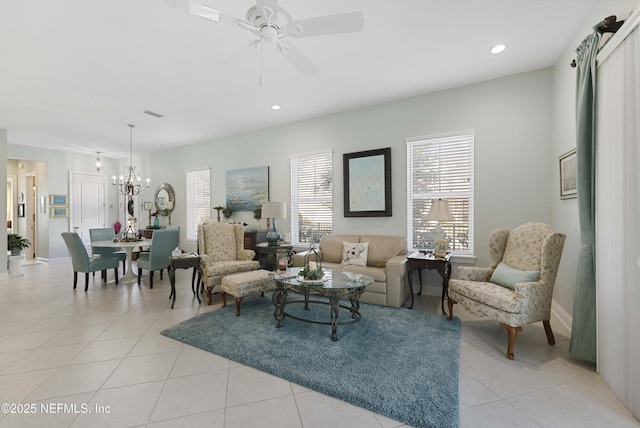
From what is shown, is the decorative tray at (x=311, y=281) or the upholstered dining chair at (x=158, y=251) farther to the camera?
the upholstered dining chair at (x=158, y=251)

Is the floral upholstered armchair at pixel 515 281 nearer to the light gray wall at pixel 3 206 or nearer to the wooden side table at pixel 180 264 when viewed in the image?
the wooden side table at pixel 180 264

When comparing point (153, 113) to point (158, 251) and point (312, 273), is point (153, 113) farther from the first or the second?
point (312, 273)

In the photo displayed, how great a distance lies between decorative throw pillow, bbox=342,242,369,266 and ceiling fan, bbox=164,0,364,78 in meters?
2.79

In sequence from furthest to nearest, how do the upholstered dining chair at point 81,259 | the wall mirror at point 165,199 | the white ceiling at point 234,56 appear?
the wall mirror at point 165,199
the upholstered dining chair at point 81,259
the white ceiling at point 234,56

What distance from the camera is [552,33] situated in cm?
274

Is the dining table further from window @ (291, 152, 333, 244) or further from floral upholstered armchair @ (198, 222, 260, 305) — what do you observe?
window @ (291, 152, 333, 244)

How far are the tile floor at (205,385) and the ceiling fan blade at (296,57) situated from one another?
2.48 m

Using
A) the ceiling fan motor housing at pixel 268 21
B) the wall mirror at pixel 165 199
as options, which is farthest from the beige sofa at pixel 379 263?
the wall mirror at pixel 165 199

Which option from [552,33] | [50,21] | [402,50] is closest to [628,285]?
[552,33]

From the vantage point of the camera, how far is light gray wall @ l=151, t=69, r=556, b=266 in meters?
3.47

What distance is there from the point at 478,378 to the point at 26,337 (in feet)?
13.4

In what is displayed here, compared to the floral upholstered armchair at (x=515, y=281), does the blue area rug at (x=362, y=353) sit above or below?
below

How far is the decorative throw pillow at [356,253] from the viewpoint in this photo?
13.5 ft

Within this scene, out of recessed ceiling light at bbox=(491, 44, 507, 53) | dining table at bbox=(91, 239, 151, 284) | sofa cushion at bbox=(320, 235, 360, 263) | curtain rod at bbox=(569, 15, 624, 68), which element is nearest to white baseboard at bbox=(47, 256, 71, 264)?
dining table at bbox=(91, 239, 151, 284)
